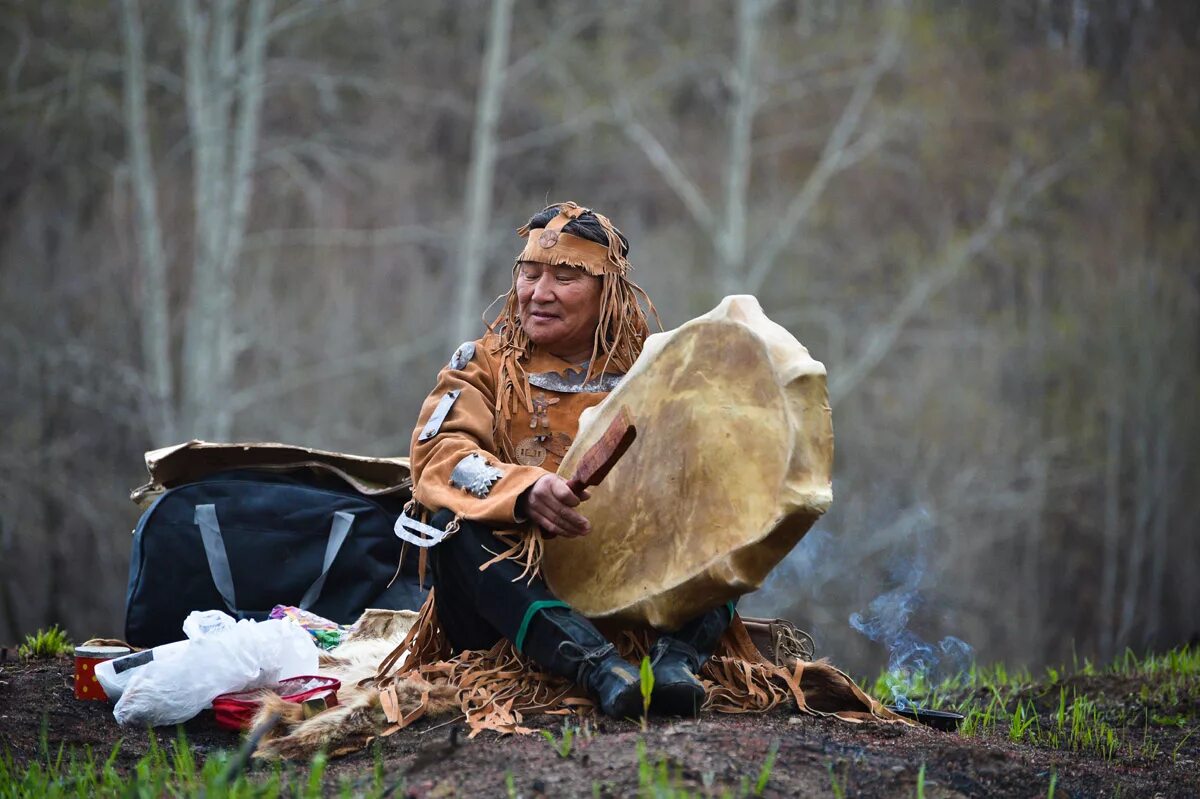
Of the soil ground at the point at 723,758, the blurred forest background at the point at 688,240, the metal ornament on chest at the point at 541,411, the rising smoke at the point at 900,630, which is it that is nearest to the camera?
the soil ground at the point at 723,758

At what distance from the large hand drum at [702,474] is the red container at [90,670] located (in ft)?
→ 5.09

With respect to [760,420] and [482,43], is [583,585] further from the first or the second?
[482,43]

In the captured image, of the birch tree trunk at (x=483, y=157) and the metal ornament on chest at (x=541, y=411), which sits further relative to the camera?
the birch tree trunk at (x=483, y=157)

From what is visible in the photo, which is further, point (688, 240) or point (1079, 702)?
point (688, 240)

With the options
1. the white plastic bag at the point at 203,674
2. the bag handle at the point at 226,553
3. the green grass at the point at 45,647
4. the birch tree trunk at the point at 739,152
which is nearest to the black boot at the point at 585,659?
the white plastic bag at the point at 203,674

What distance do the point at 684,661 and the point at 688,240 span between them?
1380 cm

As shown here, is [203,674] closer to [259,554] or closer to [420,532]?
[420,532]

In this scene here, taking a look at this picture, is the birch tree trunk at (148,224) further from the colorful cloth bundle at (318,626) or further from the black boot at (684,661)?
the black boot at (684,661)

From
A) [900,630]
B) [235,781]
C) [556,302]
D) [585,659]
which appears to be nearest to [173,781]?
[235,781]

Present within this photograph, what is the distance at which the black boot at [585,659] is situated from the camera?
10.8ft

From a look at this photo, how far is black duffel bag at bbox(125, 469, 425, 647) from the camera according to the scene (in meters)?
4.68

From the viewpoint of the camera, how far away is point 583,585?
142 inches

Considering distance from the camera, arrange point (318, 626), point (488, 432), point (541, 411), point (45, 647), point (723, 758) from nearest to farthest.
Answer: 1. point (723, 758)
2. point (488, 432)
3. point (541, 411)
4. point (318, 626)
5. point (45, 647)

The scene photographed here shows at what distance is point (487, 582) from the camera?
3.55 m
